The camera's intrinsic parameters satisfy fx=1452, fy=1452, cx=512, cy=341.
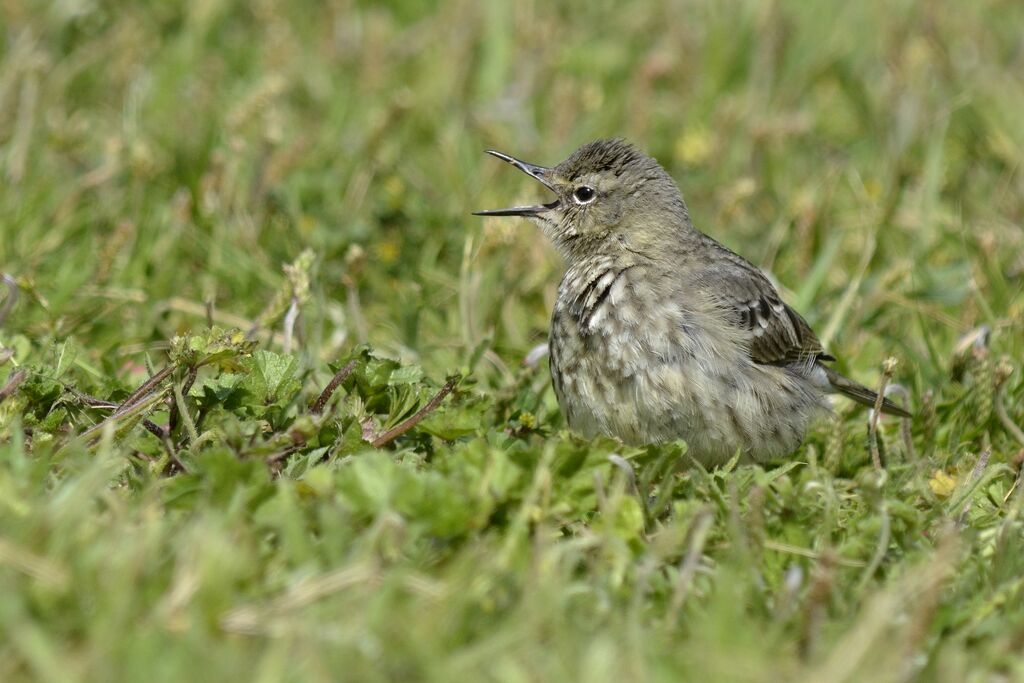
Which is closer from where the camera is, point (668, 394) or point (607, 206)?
point (668, 394)

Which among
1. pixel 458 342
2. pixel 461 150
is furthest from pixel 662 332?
pixel 461 150

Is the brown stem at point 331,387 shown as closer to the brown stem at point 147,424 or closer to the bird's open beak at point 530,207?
the brown stem at point 147,424

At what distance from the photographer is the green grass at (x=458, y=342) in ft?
10.4

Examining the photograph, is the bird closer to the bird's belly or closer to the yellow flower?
the bird's belly

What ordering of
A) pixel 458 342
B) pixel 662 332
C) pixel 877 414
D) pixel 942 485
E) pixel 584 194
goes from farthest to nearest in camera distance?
pixel 458 342 → pixel 584 194 → pixel 662 332 → pixel 877 414 → pixel 942 485

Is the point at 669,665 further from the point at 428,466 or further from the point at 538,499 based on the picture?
the point at 428,466

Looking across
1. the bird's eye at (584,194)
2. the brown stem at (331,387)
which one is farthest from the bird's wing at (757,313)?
the brown stem at (331,387)

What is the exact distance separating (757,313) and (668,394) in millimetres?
719

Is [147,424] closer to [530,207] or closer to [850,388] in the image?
[530,207]

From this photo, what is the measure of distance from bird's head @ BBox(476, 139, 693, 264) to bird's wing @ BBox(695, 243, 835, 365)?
0.27m

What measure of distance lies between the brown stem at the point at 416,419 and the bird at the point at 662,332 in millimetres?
617

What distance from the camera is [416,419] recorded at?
448 cm

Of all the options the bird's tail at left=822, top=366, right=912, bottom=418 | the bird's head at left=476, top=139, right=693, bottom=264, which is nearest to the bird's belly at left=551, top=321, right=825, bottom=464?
the bird's tail at left=822, top=366, right=912, bottom=418

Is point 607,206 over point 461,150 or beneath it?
over
